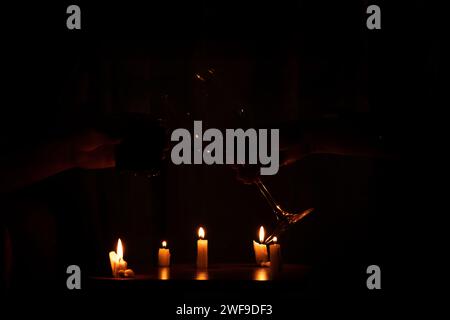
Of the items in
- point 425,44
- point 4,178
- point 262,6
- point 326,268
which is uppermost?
point 262,6

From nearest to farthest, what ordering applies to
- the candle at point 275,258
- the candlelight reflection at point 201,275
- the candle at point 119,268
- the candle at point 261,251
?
the candlelight reflection at point 201,275 → the candle at point 119,268 → the candle at point 275,258 → the candle at point 261,251

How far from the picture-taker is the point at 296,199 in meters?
2.85

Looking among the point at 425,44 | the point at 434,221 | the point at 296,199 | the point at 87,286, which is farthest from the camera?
the point at 296,199

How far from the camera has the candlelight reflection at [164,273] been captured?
1922 mm

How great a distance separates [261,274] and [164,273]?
34 cm

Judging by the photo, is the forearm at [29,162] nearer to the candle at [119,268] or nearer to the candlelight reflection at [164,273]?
the candle at [119,268]

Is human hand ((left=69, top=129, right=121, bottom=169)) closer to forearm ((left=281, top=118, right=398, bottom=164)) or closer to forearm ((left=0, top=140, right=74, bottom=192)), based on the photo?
forearm ((left=0, top=140, right=74, bottom=192))

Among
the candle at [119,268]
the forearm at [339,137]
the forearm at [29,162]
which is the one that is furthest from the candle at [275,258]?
the forearm at [29,162]

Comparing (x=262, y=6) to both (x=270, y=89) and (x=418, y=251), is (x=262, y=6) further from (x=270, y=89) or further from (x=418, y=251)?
(x=418, y=251)

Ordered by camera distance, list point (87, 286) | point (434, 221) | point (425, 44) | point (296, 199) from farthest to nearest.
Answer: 1. point (296, 199)
2. point (425, 44)
3. point (434, 221)
4. point (87, 286)

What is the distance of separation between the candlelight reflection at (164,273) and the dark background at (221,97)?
0.55 metres

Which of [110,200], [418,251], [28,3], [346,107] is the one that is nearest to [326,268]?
[418,251]

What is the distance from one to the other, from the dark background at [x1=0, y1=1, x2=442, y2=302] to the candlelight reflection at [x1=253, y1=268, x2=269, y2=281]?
639 mm
